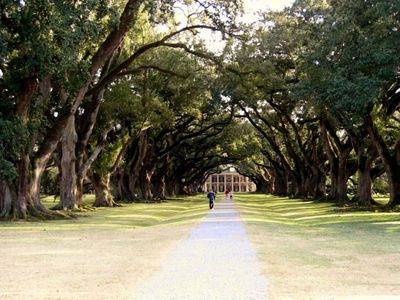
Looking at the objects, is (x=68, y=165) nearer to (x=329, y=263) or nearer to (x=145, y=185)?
(x=329, y=263)

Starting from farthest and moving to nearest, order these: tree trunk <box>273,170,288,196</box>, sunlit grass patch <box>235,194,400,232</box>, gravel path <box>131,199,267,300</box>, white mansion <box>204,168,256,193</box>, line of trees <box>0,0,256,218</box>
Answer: white mansion <box>204,168,256,193</box>, tree trunk <box>273,170,288,196</box>, sunlit grass patch <box>235,194,400,232</box>, line of trees <box>0,0,256,218</box>, gravel path <box>131,199,267,300</box>

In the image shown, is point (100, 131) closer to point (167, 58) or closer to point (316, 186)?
point (167, 58)

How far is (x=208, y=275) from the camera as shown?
26.8 feet

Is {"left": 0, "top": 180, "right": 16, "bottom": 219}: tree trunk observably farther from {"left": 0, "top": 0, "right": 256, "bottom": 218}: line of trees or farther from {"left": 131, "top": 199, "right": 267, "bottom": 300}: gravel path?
{"left": 131, "top": 199, "right": 267, "bottom": 300}: gravel path

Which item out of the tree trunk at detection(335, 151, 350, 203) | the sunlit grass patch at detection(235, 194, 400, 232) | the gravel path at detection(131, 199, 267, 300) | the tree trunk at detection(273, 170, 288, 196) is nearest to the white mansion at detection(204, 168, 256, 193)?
the tree trunk at detection(273, 170, 288, 196)

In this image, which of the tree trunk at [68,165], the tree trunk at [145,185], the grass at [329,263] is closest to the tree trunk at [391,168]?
the grass at [329,263]

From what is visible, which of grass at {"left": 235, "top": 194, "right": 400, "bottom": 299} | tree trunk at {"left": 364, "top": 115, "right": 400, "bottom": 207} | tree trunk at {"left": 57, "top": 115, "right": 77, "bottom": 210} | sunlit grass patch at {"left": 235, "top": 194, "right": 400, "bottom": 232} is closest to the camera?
grass at {"left": 235, "top": 194, "right": 400, "bottom": 299}

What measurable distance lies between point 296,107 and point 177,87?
8735 millimetres

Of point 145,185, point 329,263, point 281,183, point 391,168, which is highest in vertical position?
point 281,183

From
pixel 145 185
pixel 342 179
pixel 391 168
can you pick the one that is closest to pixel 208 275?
pixel 391 168

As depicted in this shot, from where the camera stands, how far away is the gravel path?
22.4ft

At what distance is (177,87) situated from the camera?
122ft

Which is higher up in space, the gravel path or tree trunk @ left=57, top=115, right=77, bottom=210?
tree trunk @ left=57, top=115, right=77, bottom=210

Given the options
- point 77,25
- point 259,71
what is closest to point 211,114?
point 259,71
